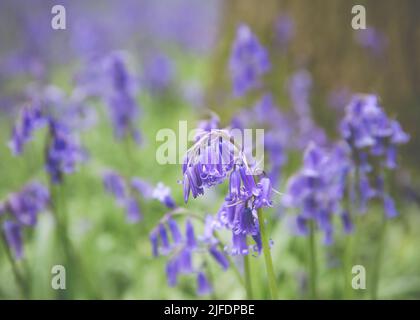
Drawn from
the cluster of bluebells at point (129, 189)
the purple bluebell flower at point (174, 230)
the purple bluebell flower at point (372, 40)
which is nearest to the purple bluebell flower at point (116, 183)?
the cluster of bluebells at point (129, 189)

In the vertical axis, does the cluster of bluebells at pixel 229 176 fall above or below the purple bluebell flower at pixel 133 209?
above

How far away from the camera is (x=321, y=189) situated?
10.7ft

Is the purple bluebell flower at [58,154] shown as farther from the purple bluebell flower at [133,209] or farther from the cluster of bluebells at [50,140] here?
the purple bluebell flower at [133,209]

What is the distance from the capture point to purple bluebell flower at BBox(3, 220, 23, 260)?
3252 mm

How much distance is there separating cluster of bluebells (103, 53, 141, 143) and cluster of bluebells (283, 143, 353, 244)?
61.8 inches

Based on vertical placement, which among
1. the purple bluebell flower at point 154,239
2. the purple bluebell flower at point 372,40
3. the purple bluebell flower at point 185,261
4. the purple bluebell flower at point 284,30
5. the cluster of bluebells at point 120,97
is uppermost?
the purple bluebell flower at point 284,30

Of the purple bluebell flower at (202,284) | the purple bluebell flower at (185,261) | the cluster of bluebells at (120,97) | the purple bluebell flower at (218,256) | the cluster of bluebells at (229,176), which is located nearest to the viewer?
the cluster of bluebells at (229,176)

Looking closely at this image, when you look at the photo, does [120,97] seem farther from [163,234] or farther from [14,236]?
[163,234]

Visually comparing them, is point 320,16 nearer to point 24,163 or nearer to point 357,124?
point 357,124

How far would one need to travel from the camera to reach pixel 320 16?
5.10 m

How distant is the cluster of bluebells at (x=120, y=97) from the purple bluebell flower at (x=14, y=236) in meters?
1.32

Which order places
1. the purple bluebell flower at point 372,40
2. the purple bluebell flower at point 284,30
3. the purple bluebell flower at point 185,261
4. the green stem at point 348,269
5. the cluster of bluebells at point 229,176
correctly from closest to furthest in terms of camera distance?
the cluster of bluebells at point 229,176, the purple bluebell flower at point 185,261, the green stem at point 348,269, the purple bluebell flower at point 372,40, the purple bluebell flower at point 284,30

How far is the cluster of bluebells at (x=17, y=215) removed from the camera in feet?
10.4

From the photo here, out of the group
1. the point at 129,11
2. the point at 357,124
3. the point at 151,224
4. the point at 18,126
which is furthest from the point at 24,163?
the point at 129,11
